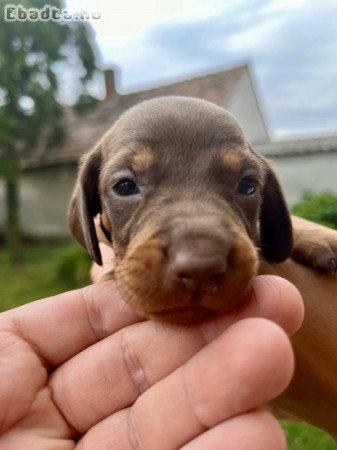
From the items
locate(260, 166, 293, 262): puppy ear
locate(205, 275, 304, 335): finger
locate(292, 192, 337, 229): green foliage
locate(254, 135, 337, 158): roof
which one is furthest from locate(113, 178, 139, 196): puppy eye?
locate(254, 135, 337, 158): roof

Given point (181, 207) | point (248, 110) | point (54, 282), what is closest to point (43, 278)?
point (54, 282)

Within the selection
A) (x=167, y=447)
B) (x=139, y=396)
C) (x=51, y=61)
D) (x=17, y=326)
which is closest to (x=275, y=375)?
(x=167, y=447)

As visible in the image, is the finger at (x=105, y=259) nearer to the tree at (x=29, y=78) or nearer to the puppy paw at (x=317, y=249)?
the puppy paw at (x=317, y=249)

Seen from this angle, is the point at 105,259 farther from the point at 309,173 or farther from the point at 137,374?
the point at 309,173

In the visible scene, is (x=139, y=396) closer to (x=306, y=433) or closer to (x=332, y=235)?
(x=332, y=235)

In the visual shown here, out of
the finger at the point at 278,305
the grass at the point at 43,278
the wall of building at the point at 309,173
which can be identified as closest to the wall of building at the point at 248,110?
the wall of building at the point at 309,173
